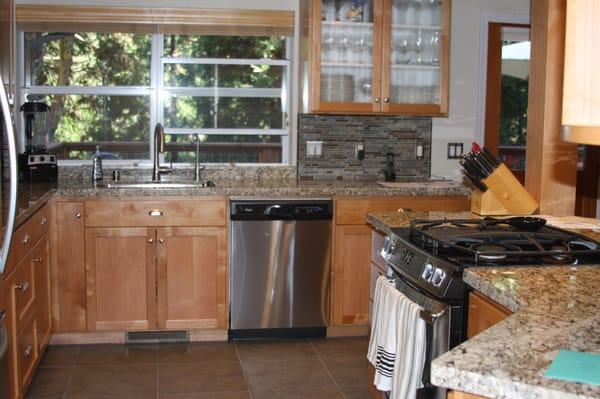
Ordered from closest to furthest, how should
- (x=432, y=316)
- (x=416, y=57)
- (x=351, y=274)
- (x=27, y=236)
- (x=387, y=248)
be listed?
(x=432, y=316) < (x=387, y=248) < (x=27, y=236) < (x=351, y=274) < (x=416, y=57)

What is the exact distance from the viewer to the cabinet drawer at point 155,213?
162 inches

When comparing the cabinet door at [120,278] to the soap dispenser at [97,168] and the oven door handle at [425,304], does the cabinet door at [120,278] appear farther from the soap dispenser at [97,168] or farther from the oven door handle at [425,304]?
the oven door handle at [425,304]

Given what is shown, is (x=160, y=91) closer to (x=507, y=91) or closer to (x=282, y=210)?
(x=282, y=210)

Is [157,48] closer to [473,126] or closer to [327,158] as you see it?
[327,158]

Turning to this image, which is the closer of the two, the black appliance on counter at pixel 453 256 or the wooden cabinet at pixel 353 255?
the black appliance on counter at pixel 453 256

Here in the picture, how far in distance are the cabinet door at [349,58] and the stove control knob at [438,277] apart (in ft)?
7.76

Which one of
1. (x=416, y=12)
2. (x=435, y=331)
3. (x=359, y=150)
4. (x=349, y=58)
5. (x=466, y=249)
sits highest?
(x=416, y=12)

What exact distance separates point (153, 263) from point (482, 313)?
245 cm

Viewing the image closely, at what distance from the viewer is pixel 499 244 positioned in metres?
2.47

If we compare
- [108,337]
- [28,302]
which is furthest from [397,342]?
[108,337]

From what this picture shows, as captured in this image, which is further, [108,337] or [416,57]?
[416,57]

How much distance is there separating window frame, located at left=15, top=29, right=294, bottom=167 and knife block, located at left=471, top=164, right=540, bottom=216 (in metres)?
1.90

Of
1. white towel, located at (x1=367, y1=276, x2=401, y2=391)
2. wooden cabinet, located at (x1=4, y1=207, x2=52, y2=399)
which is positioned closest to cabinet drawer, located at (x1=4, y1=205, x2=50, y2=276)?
wooden cabinet, located at (x1=4, y1=207, x2=52, y2=399)

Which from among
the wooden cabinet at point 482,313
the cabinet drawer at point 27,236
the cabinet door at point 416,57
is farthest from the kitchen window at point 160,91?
the wooden cabinet at point 482,313
